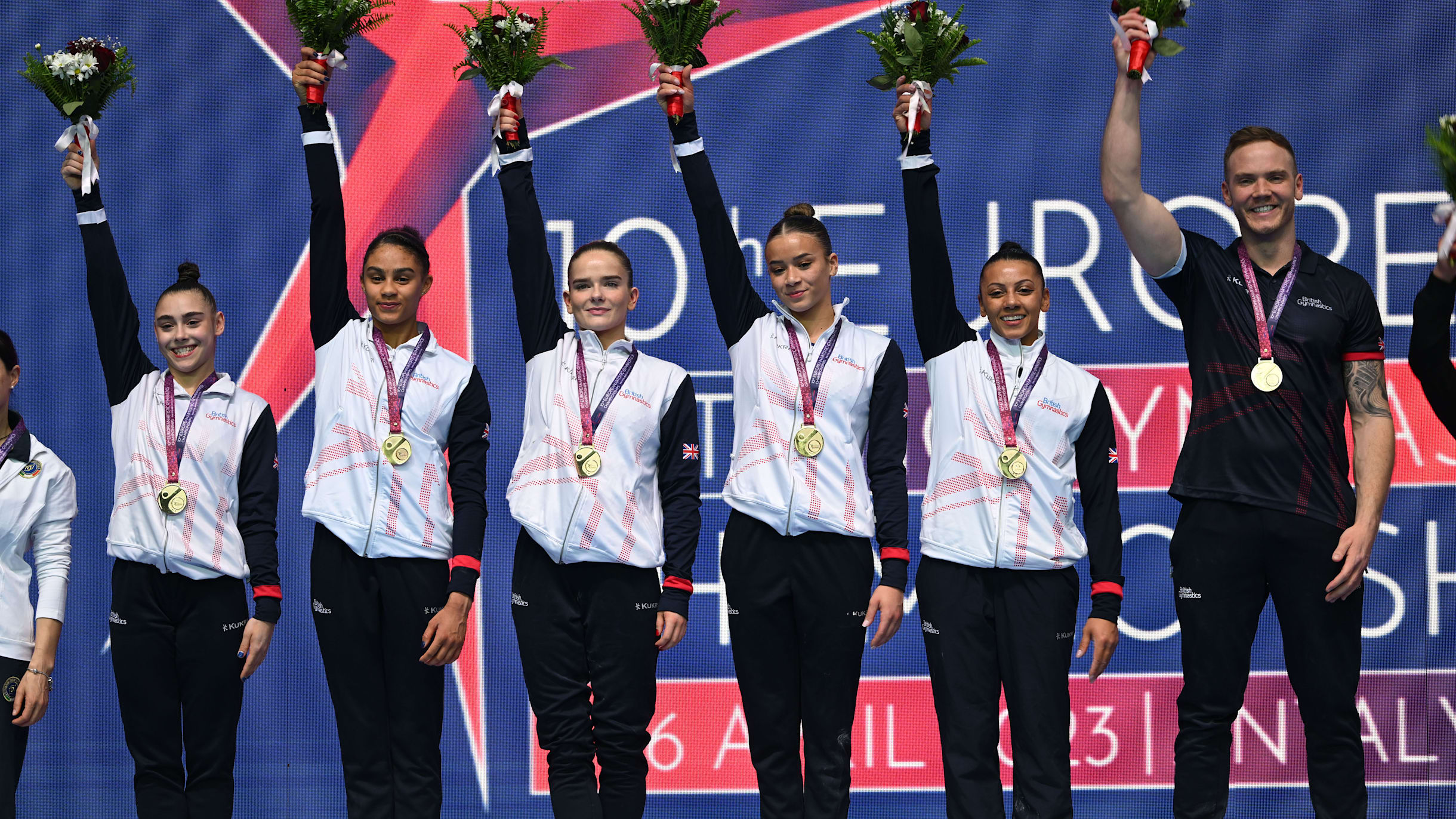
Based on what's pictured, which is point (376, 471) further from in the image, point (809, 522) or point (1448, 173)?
point (1448, 173)

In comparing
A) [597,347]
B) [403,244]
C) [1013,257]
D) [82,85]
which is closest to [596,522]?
[597,347]

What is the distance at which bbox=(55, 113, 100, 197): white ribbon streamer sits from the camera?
3.38 metres

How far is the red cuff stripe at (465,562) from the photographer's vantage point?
3135 mm

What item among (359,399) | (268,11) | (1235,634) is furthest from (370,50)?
(1235,634)

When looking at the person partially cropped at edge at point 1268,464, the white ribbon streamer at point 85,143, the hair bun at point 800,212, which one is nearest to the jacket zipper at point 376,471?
the white ribbon streamer at point 85,143

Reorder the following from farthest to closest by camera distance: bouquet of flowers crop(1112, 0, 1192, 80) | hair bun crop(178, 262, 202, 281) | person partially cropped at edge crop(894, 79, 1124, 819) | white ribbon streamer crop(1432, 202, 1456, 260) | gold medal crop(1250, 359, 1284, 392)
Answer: hair bun crop(178, 262, 202, 281) → person partially cropped at edge crop(894, 79, 1124, 819) → gold medal crop(1250, 359, 1284, 392) → bouquet of flowers crop(1112, 0, 1192, 80) → white ribbon streamer crop(1432, 202, 1456, 260)

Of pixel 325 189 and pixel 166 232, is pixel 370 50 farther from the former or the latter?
pixel 325 189

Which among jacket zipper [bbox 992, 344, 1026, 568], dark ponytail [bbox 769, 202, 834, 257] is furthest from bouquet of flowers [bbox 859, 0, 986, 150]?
jacket zipper [bbox 992, 344, 1026, 568]

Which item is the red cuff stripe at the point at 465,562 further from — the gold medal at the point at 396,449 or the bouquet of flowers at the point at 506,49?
the bouquet of flowers at the point at 506,49

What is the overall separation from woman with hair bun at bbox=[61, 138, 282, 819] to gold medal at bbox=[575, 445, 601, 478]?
0.83 meters

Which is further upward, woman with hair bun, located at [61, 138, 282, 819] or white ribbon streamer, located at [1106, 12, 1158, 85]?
white ribbon streamer, located at [1106, 12, 1158, 85]

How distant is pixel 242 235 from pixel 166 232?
10.4 inches

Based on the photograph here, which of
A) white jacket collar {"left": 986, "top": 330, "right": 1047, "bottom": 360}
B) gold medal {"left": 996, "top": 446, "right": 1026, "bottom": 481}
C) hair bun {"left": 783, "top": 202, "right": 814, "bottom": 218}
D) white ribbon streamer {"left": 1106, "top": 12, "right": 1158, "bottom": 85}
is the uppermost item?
white ribbon streamer {"left": 1106, "top": 12, "right": 1158, "bottom": 85}

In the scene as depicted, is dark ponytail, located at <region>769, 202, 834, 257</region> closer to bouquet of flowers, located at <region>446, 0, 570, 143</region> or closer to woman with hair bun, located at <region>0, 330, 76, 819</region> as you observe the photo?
bouquet of flowers, located at <region>446, 0, 570, 143</region>
